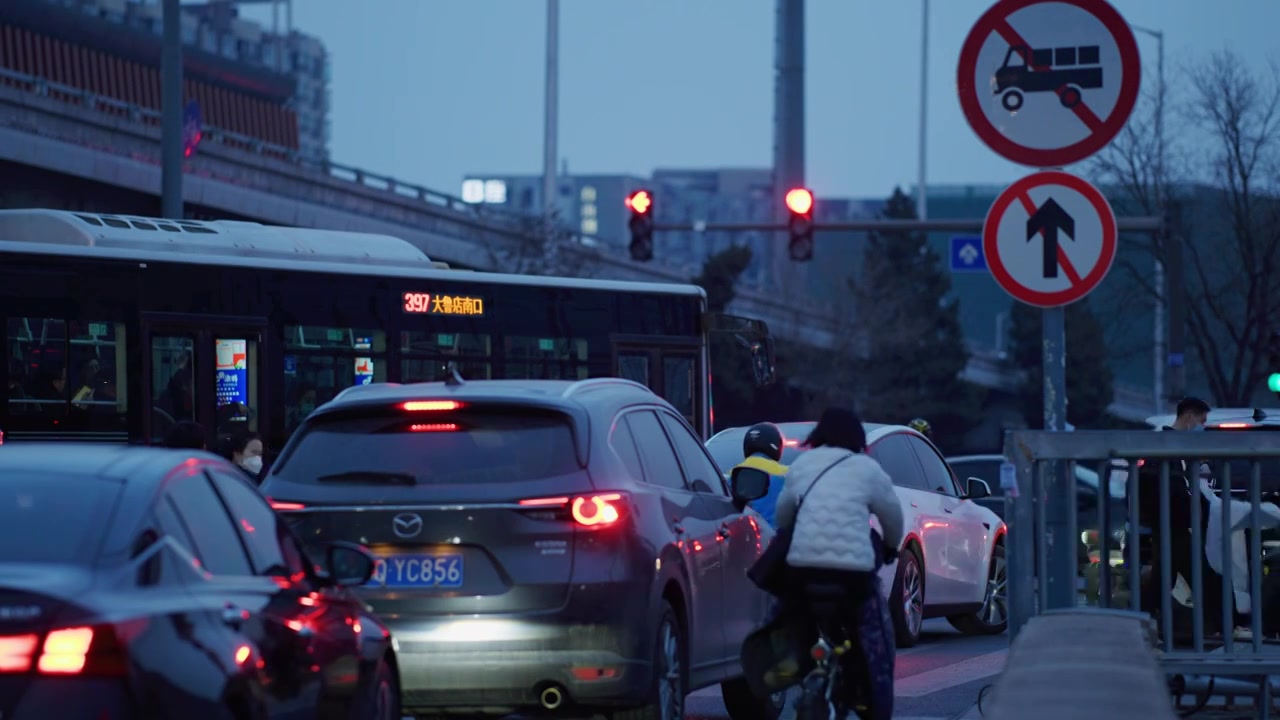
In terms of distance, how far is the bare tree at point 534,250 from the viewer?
172 feet

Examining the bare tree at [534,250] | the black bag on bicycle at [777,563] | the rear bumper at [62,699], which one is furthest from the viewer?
the bare tree at [534,250]

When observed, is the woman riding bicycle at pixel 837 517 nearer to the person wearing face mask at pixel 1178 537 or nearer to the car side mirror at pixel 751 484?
the person wearing face mask at pixel 1178 537

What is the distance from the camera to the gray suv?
8.38 m

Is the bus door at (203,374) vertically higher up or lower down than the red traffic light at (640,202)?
lower down

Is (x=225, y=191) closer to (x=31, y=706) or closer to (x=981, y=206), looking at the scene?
(x=31, y=706)

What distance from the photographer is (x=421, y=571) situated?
8.47 meters

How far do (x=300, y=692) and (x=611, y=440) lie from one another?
8.56 ft

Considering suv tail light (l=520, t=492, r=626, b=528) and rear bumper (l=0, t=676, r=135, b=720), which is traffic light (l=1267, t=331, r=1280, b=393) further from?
rear bumper (l=0, t=676, r=135, b=720)

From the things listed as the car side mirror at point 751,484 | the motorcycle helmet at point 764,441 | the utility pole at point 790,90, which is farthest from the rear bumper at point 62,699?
the utility pole at point 790,90

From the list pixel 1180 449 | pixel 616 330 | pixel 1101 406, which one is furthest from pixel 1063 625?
pixel 1101 406

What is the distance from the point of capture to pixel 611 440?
8.89 metres

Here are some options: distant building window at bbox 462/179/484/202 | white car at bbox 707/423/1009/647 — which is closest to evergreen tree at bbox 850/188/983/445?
white car at bbox 707/423/1009/647

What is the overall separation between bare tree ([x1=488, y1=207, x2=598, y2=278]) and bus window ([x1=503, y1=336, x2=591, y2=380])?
94.2ft

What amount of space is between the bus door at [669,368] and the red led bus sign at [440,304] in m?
1.84
